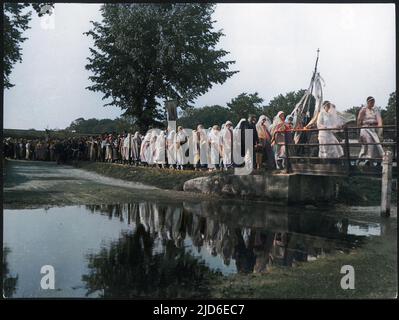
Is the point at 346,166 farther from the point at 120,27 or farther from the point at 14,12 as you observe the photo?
the point at 14,12

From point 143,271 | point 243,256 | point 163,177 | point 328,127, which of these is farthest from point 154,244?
point 328,127

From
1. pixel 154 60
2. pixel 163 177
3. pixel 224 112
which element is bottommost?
pixel 163 177

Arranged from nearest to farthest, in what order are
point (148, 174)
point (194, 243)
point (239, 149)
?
point (194, 243), point (239, 149), point (148, 174)

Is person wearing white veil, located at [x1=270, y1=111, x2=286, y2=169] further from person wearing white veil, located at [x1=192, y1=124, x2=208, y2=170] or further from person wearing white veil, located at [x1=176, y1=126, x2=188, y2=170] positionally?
person wearing white veil, located at [x1=176, y1=126, x2=188, y2=170]

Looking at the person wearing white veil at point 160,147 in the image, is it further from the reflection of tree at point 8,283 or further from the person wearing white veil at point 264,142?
the reflection of tree at point 8,283

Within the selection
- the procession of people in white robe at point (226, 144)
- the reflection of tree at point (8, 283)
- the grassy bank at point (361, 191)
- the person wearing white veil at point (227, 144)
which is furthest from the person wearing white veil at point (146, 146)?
the grassy bank at point (361, 191)

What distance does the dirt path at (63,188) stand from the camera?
4523 mm

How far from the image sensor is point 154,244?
4395 mm

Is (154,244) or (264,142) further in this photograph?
(264,142)

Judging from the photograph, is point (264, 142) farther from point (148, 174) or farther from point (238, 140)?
point (148, 174)

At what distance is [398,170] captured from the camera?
3.81 metres

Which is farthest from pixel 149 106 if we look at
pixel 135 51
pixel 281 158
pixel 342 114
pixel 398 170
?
pixel 398 170

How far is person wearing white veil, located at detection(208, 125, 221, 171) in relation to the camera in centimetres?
468

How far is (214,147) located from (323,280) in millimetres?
1680
